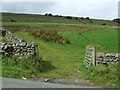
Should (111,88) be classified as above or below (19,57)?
below

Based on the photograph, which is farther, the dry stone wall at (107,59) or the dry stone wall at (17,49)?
the dry stone wall at (17,49)

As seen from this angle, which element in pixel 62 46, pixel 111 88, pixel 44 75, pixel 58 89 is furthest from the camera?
pixel 62 46

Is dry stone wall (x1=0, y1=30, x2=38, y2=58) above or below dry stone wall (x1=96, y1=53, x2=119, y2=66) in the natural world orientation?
above

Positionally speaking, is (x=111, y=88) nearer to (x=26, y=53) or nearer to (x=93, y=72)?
(x=93, y=72)

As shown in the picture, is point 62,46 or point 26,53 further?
point 62,46

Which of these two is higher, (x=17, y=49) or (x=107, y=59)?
(x=17, y=49)

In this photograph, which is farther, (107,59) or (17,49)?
(17,49)

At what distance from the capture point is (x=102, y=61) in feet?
39.3

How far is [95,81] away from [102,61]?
2468mm

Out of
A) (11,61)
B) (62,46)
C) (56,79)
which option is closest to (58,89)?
(56,79)

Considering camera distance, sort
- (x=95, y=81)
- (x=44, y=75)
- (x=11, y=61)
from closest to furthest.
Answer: (x=95, y=81) → (x=44, y=75) → (x=11, y=61)

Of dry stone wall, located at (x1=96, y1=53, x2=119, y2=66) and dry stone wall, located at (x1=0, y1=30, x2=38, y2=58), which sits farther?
dry stone wall, located at (x1=0, y1=30, x2=38, y2=58)

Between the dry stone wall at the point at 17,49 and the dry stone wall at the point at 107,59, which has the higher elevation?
the dry stone wall at the point at 17,49

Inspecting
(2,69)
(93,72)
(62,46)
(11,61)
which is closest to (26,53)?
(11,61)
